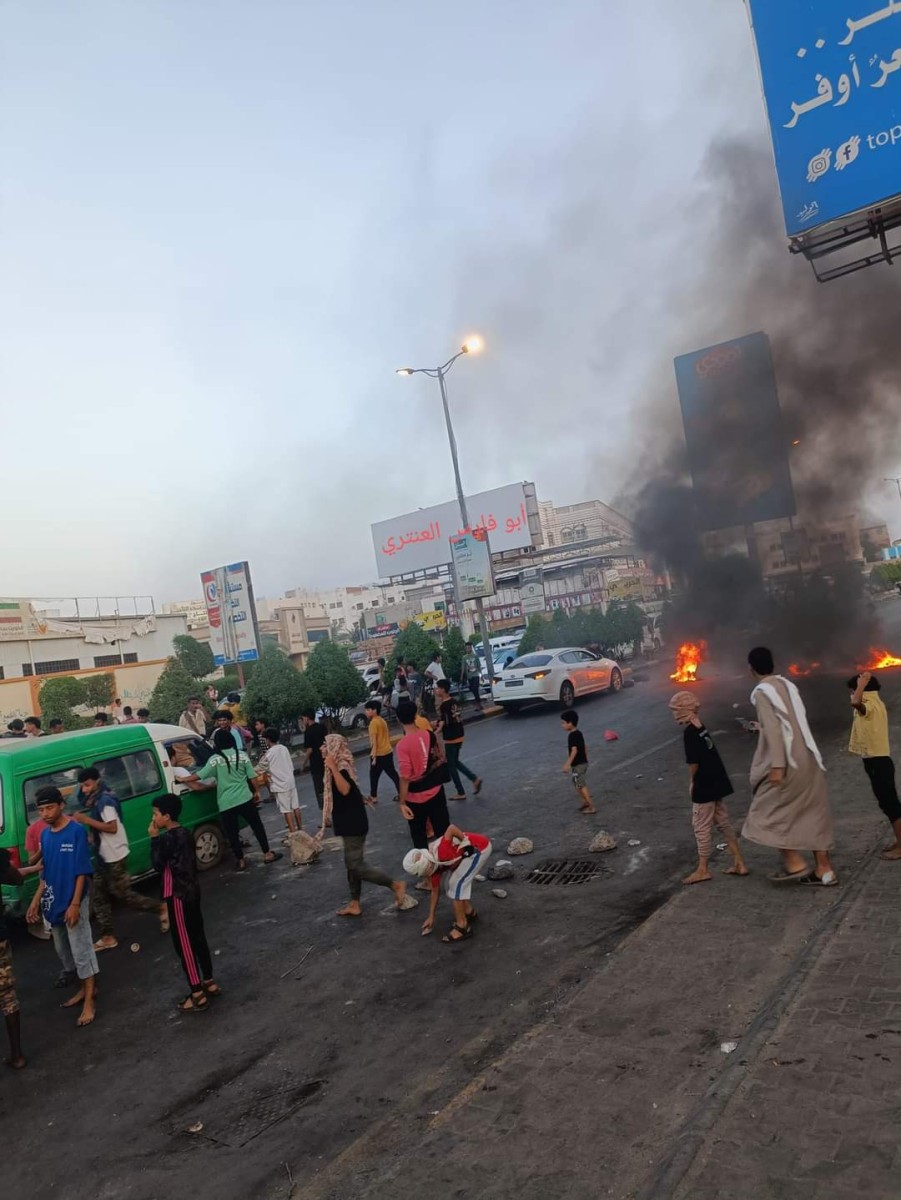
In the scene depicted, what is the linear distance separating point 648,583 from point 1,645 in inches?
1695

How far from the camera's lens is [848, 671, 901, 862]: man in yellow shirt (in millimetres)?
5684

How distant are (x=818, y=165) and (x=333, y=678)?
536 inches

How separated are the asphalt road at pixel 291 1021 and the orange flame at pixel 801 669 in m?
11.4

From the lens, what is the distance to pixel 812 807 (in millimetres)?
5500

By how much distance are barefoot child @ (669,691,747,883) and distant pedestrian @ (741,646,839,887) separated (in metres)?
0.29

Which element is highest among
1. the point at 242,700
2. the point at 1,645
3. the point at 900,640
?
the point at 1,645

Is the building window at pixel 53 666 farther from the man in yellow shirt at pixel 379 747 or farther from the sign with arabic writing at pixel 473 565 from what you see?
the man in yellow shirt at pixel 379 747

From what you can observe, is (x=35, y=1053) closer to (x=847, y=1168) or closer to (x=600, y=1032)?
(x=600, y=1032)

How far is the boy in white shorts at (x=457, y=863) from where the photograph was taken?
5.59m

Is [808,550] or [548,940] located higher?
[808,550]

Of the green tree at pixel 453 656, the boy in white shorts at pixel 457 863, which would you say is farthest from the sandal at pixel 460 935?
the green tree at pixel 453 656

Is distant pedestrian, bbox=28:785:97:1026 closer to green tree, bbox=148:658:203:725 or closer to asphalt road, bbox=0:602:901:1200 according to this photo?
asphalt road, bbox=0:602:901:1200

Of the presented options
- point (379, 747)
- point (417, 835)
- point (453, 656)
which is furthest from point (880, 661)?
point (417, 835)

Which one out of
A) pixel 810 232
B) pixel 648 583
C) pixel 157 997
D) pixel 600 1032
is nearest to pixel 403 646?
pixel 810 232
